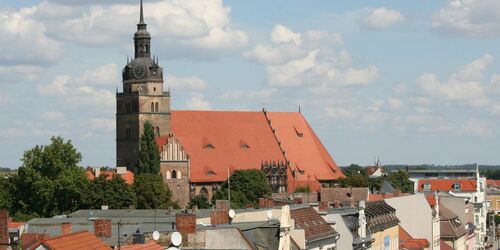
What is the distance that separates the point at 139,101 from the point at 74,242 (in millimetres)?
131240

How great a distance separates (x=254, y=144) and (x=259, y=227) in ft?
450

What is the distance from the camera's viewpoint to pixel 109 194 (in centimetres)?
13312

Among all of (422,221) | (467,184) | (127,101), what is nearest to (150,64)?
(127,101)

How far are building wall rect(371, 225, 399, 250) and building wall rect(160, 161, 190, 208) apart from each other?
86376 mm

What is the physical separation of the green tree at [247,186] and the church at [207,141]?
244 centimetres

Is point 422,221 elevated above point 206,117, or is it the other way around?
point 206,117

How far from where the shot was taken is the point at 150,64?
170625 mm

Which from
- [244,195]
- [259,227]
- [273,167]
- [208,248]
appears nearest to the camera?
[208,248]

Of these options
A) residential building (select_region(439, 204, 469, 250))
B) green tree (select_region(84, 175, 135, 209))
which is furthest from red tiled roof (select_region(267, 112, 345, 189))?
residential building (select_region(439, 204, 469, 250))

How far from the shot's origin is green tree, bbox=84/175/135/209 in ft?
431

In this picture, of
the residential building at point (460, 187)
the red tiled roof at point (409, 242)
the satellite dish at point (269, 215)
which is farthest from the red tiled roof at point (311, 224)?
the residential building at point (460, 187)

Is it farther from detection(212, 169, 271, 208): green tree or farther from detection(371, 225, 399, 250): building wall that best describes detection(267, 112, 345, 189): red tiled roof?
detection(371, 225, 399, 250): building wall

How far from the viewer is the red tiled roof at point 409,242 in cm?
8225

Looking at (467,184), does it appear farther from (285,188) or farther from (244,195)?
(244,195)
